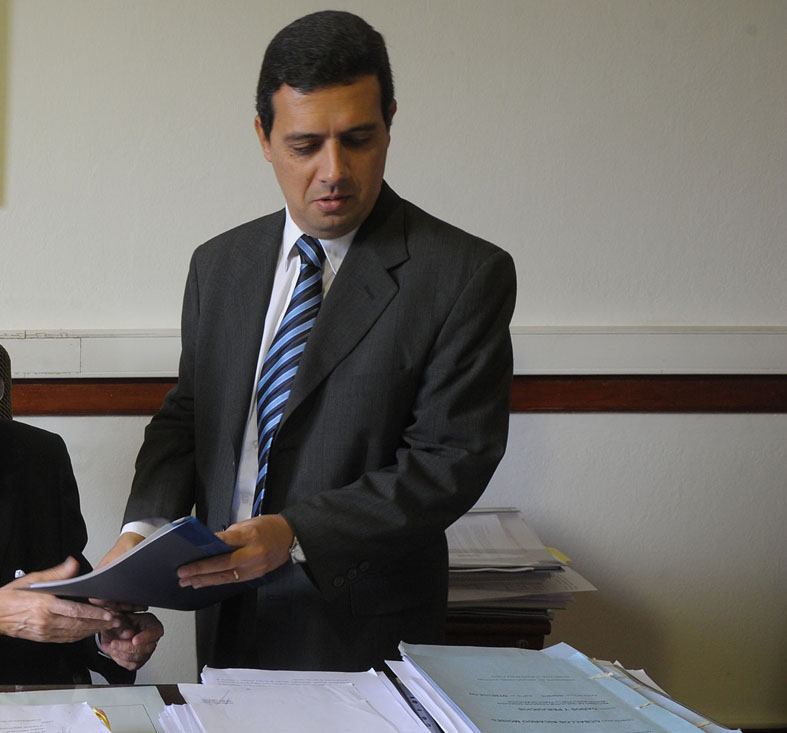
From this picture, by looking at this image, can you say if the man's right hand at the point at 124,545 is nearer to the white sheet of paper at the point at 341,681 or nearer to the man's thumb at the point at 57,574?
the man's thumb at the point at 57,574

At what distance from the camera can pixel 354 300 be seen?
1.50 meters

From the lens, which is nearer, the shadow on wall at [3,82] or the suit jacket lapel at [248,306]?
the suit jacket lapel at [248,306]

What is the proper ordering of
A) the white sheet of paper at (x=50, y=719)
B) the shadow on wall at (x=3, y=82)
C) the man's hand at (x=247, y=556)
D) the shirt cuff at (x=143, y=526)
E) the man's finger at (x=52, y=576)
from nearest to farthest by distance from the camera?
the white sheet of paper at (x=50, y=719) → the man's hand at (x=247, y=556) → the man's finger at (x=52, y=576) → the shirt cuff at (x=143, y=526) → the shadow on wall at (x=3, y=82)

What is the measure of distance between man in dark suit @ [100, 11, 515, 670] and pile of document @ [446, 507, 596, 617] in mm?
525

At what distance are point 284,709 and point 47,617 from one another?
0.40 meters

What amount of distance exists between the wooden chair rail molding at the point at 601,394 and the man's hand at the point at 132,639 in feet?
3.57

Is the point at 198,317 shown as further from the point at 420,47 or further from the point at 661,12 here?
the point at 661,12

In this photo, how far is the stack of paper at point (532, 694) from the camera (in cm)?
102

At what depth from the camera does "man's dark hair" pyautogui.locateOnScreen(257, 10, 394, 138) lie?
1.35m

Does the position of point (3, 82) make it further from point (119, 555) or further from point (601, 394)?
point (601, 394)

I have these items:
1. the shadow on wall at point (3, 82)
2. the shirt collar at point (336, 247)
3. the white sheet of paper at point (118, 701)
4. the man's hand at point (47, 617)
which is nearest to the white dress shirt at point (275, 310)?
the shirt collar at point (336, 247)

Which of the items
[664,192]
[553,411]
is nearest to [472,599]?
[553,411]

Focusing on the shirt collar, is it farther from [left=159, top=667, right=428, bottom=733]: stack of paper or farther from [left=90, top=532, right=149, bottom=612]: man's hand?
[left=159, top=667, right=428, bottom=733]: stack of paper

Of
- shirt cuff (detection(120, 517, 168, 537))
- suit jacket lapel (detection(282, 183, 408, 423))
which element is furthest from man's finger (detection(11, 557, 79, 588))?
suit jacket lapel (detection(282, 183, 408, 423))
